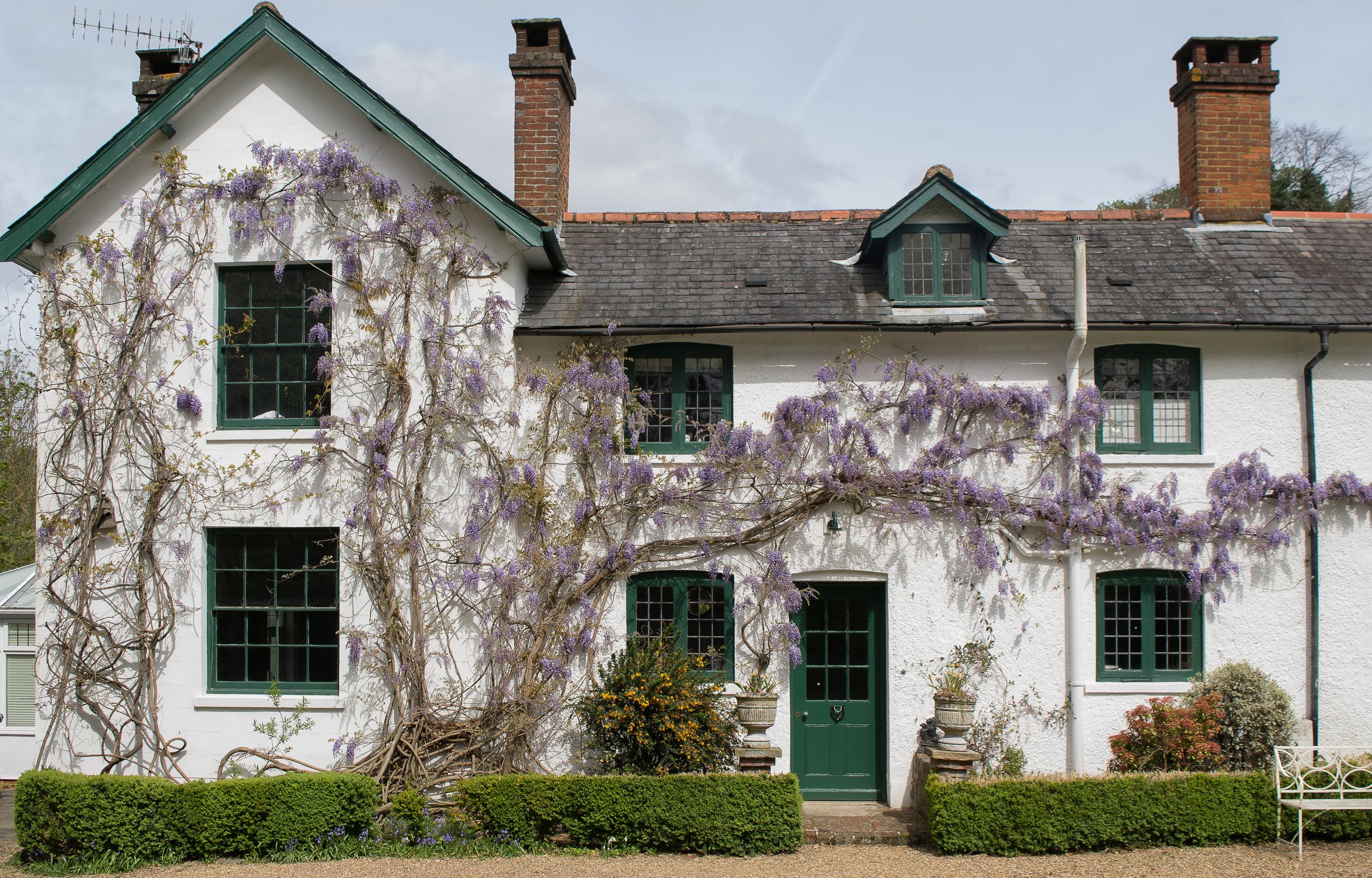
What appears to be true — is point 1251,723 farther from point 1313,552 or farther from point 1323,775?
point 1313,552

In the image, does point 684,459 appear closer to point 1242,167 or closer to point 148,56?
point 1242,167

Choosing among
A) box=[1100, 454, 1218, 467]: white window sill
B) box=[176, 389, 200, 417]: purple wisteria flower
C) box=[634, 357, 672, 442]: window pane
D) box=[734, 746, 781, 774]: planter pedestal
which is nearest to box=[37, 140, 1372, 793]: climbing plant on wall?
box=[176, 389, 200, 417]: purple wisteria flower

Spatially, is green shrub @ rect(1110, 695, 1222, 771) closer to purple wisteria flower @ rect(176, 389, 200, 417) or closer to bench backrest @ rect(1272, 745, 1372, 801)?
bench backrest @ rect(1272, 745, 1372, 801)

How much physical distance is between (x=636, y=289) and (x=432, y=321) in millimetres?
2396

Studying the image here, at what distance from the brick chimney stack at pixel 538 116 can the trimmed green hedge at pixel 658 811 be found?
6.80 metres

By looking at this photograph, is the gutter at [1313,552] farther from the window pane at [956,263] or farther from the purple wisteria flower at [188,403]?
the purple wisteria flower at [188,403]

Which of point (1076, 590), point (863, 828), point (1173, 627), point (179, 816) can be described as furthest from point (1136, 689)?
point (179, 816)

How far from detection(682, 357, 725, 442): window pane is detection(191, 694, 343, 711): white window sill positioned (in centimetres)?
469

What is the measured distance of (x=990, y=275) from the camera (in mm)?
11414

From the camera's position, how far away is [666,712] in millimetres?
9242

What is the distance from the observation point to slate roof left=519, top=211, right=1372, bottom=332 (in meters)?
10.7

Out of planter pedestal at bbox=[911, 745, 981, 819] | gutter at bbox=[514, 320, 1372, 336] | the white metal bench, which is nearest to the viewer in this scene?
the white metal bench

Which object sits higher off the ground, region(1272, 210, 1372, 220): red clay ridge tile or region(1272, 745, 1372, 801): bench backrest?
region(1272, 210, 1372, 220): red clay ridge tile

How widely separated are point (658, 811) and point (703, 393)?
4.46 meters
